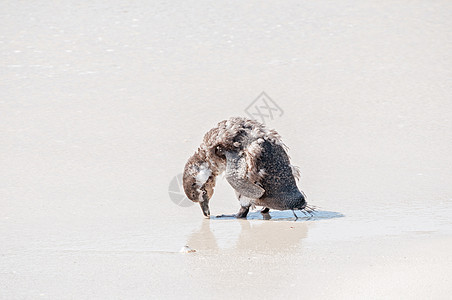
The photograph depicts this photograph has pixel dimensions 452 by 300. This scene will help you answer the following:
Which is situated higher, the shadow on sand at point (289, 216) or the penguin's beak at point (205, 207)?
the penguin's beak at point (205, 207)

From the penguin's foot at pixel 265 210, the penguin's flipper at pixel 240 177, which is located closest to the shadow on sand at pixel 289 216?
the penguin's foot at pixel 265 210

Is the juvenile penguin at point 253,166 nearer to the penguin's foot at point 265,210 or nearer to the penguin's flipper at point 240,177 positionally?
the penguin's flipper at point 240,177

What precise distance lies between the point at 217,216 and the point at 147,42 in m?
4.40

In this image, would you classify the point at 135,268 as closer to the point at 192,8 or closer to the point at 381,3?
the point at 192,8

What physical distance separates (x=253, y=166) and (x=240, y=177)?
0.46ft

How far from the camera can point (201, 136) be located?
25.2 feet

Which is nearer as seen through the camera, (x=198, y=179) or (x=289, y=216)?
(x=289, y=216)

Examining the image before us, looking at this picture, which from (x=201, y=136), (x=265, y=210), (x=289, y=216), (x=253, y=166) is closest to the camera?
(x=253, y=166)

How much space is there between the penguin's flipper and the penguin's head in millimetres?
272

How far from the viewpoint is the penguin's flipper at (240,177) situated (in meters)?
6.01

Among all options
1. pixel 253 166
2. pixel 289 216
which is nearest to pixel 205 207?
pixel 253 166

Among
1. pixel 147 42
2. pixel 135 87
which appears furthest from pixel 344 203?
pixel 147 42

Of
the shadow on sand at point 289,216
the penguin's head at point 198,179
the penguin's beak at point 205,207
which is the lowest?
the shadow on sand at point 289,216

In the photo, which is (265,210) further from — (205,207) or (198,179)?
(198,179)
